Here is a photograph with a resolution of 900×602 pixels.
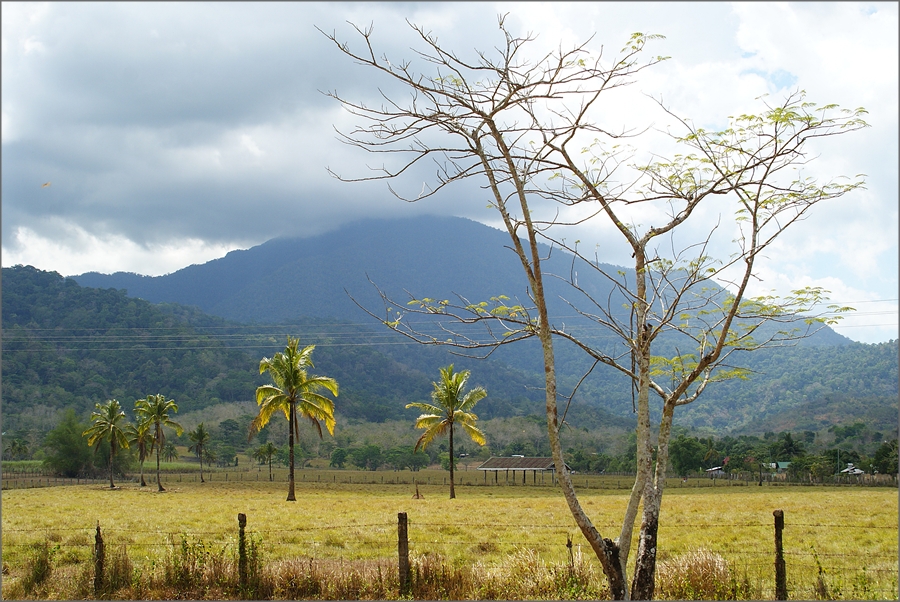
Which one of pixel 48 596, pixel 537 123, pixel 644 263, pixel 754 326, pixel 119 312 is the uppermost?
pixel 119 312

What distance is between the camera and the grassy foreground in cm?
847

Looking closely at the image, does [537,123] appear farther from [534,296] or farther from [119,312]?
[119,312]

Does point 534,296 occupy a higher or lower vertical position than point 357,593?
higher

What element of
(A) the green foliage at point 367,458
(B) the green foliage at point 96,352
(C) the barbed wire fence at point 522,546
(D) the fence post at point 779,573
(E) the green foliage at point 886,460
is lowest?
(A) the green foliage at point 367,458

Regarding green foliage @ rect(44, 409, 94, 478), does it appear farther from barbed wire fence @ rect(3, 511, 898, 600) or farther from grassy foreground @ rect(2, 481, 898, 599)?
barbed wire fence @ rect(3, 511, 898, 600)

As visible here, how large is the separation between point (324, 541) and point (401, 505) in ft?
45.5

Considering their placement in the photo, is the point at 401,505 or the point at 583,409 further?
the point at 583,409

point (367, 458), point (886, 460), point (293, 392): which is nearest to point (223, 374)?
point (367, 458)

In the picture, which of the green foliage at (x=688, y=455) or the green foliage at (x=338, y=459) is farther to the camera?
the green foliage at (x=338, y=459)

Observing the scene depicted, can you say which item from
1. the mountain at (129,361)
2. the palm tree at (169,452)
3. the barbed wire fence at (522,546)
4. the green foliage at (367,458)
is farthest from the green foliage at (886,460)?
the palm tree at (169,452)

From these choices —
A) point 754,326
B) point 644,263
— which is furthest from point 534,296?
point 754,326

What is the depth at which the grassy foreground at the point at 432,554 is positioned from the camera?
8.47 m

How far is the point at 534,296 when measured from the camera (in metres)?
7.76

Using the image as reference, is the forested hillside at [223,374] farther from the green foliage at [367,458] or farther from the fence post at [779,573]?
the fence post at [779,573]
